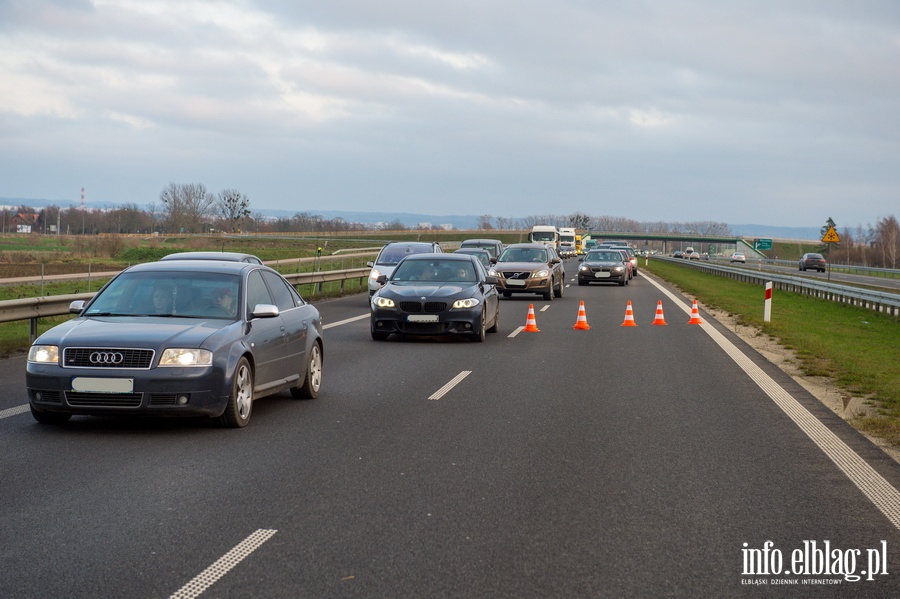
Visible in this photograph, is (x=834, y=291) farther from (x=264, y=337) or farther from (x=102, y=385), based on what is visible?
(x=102, y=385)

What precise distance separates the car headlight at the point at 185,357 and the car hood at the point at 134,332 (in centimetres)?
5

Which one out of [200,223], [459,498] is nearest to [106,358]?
[459,498]

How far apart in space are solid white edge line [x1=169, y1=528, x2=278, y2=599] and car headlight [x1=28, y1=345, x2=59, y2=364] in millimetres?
3486

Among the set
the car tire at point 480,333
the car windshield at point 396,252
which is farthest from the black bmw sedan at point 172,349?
the car windshield at point 396,252

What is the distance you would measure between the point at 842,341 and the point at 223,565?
15716mm

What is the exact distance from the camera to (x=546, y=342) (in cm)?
1702

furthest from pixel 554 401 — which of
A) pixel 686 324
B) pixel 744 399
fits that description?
pixel 686 324

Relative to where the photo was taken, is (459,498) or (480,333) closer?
(459,498)

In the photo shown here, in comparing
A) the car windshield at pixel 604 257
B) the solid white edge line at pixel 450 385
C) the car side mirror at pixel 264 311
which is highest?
the car windshield at pixel 604 257

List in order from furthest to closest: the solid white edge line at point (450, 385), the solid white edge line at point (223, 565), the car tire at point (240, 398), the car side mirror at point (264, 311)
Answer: the solid white edge line at point (450, 385) → the car side mirror at point (264, 311) → the car tire at point (240, 398) → the solid white edge line at point (223, 565)

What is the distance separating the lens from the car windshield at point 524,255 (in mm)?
30181

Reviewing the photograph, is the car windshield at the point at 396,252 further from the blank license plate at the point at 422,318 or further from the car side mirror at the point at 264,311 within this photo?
the car side mirror at the point at 264,311

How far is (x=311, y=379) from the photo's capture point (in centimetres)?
1045

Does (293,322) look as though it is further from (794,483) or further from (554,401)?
(794,483)
